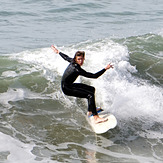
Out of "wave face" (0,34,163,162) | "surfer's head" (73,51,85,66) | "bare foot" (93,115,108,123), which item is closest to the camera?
"wave face" (0,34,163,162)

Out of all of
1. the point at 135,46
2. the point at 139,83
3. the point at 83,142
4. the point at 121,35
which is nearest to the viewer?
the point at 83,142

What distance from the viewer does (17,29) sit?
1655cm

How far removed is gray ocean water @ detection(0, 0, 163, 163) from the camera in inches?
252

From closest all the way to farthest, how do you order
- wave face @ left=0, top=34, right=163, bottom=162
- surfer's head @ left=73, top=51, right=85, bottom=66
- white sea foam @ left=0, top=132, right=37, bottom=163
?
white sea foam @ left=0, top=132, right=37, bottom=163 < wave face @ left=0, top=34, right=163, bottom=162 < surfer's head @ left=73, top=51, right=85, bottom=66

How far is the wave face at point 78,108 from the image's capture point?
6379 millimetres

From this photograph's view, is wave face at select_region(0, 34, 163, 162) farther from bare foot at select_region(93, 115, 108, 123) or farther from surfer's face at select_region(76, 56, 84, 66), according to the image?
surfer's face at select_region(76, 56, 84, 66)

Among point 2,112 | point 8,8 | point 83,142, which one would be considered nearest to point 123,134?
point 83,142

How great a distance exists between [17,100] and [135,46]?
20.3 ft

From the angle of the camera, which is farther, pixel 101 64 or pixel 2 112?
pixel 101 64

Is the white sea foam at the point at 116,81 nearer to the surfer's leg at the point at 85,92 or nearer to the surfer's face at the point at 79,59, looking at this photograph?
the surfer's leg at the point at 85,92

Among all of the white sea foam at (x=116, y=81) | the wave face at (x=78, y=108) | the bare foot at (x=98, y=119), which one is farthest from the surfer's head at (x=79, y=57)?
the white sea foam at (x=116, y=81)

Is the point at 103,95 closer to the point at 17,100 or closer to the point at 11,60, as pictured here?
the point at 17,100

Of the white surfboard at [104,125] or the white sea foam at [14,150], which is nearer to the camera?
the white sea foam at [14,150]

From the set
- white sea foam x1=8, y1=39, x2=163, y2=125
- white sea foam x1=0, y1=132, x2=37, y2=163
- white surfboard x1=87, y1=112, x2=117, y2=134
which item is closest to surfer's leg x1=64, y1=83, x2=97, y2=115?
white surfboard x1=87, y1=112, x2=117, y2=134
